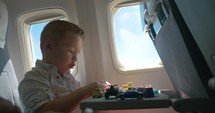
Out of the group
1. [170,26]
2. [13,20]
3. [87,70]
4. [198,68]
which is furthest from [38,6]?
[198,68]

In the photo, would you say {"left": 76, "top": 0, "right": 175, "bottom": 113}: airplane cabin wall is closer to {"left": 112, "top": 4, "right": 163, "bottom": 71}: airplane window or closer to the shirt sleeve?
{"left": 112, "top": 4, "right": 163, "bottom": 71}: airplane window

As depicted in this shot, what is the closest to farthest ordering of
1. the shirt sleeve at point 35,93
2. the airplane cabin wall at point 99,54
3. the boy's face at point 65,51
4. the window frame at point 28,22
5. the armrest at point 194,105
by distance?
the armrest at point 194,105
the shirt sleeve at point 35,93
the boy's face at point 65,51
the airplane cabin wall at point 99,54
the window frame at point 28,22

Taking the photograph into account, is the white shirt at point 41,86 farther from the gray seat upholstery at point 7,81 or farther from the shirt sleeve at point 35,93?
the gray seat upholstery at point 7,81

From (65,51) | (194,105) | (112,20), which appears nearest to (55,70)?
(65,51)

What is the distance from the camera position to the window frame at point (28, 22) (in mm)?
1484

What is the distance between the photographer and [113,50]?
55.6 inches

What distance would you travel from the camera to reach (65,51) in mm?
1109

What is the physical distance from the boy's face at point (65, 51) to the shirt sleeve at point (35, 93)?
12 centimetres

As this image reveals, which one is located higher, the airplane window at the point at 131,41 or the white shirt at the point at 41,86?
the airplane window at the point at 131,41

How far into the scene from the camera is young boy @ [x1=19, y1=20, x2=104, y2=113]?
938 millimetres

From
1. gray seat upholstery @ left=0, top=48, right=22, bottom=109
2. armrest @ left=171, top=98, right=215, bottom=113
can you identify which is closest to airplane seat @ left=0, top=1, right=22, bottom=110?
gray seat upholstery @ left=0, top=48, right=22, bottom=109

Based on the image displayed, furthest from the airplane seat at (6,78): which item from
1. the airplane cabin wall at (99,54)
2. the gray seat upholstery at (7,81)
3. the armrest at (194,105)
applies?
the armrest at (194,105)

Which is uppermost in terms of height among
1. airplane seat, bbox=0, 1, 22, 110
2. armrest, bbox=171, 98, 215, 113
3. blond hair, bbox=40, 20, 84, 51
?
blond hair, bbox=40, 20, 84, 51

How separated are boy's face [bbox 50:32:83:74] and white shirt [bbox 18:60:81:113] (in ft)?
0.12
